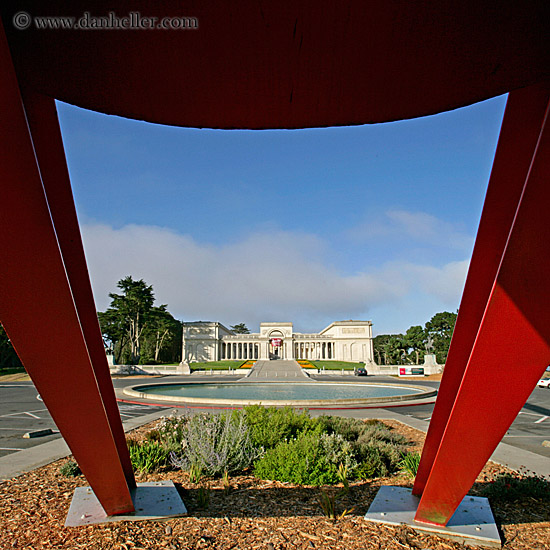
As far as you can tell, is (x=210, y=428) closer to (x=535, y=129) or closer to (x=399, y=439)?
(x=399, y=439)

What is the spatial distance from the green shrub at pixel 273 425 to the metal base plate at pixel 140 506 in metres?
2.41

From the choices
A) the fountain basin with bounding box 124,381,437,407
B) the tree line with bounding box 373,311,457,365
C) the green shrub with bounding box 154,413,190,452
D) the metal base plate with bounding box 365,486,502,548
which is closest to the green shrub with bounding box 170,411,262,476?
the green shrub with bounding box 154,413,190,452

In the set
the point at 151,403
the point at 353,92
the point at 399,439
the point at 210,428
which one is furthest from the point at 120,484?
the point at 151,403

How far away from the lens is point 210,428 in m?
7.45

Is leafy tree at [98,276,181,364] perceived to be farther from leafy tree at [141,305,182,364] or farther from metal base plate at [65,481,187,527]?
metal base plate at [65,481,187,527]

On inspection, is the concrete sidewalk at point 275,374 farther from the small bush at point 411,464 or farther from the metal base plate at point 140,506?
the metal base plate at point 140,506

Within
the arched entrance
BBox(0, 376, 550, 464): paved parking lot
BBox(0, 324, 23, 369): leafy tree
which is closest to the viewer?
BBox(0, 376, 550, 464): paved parking lot

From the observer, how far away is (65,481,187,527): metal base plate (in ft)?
16.0

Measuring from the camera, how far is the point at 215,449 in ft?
23.9

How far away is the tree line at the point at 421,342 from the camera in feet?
Answer: 219

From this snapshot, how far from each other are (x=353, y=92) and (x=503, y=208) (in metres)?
1.91

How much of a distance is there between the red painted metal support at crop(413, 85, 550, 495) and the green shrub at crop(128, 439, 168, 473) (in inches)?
176

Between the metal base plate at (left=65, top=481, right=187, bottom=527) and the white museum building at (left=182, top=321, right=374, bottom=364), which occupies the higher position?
the white museum building at (left=182, top=321, right=374, bottom=364)

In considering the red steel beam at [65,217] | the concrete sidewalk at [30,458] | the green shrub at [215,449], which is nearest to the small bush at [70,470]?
the concrete sidewalk at [30,458]
